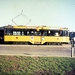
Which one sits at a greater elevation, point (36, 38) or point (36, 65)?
point (36, 38)

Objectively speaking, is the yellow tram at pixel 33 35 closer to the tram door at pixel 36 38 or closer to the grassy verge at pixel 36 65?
the tram door at pixel 36 38

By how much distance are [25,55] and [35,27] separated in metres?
7.16

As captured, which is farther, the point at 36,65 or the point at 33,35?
the point at 33,35

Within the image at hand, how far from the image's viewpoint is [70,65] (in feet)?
39.9

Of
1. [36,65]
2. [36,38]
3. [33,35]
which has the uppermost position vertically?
[33,35]

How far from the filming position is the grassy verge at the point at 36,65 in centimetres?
1138

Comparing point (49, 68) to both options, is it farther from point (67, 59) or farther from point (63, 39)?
point (63, 39)

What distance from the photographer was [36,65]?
12.0 meters

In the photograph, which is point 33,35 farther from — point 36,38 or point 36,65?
point 36,65

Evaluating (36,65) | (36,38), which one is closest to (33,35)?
(36,38)

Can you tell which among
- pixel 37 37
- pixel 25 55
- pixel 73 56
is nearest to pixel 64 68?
pixel 73 56

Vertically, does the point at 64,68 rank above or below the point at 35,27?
below

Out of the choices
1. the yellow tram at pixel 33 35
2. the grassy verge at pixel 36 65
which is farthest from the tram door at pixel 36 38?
the grassy verge at pixel 36 65

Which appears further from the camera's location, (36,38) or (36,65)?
(36,38)
